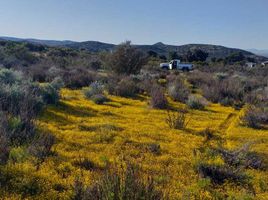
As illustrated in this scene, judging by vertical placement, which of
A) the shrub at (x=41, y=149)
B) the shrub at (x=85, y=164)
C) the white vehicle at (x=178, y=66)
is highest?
the shrub at (x=41, y=149)

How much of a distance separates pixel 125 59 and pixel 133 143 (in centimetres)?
2057

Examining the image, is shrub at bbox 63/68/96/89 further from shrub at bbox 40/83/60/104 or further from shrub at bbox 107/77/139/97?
shrub at bbox 40/83/60/104

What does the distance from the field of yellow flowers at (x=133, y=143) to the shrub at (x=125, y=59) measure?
1264 cm

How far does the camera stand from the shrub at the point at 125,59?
29625 mm

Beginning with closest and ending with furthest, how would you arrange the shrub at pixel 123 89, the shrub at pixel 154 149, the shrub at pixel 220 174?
1. the shrub at pixel 220 174
2. the shrub at pixel 154 149
3. the shrub at pixel 123 89

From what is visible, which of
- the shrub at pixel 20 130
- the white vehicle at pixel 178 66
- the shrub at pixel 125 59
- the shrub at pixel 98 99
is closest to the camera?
the shrub at pixel 20 130

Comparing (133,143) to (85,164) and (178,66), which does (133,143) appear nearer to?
(85,164)

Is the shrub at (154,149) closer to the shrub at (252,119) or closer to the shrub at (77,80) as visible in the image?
the shrub at (252,119)

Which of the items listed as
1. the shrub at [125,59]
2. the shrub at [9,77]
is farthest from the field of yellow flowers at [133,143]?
the shrub at [125,59]

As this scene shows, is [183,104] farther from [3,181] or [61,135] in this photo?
[3,181]

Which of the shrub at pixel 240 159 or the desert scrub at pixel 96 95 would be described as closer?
the shrub at pixel 240 159

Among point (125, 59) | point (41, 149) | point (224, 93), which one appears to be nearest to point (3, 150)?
point (41, 149)

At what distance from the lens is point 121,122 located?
12.8 m

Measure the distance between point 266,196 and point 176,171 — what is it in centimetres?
176
